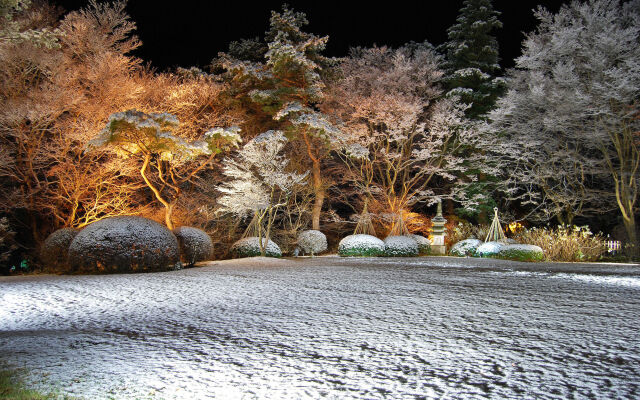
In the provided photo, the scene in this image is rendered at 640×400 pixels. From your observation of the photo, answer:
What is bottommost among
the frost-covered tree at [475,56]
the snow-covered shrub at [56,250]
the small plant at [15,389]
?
the small plant at [15,389]

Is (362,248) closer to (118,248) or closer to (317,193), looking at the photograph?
(317,193)

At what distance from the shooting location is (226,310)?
5.36m

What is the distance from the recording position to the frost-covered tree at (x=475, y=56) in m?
20.1

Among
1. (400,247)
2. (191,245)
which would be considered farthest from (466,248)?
(191,245)

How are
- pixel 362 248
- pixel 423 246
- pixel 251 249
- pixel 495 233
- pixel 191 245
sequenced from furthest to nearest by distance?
1. pixel 423 246
2. pixel 495 233
3. pixel 362 248
4. pixel 251 249
5. pixel 191 245

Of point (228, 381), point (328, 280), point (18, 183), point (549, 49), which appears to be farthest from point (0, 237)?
point (549, 49)

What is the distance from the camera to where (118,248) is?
9477 mm

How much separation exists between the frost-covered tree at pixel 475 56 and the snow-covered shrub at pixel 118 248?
15.1 meters

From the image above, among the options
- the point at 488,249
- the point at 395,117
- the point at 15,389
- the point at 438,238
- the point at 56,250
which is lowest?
the point at 15,389

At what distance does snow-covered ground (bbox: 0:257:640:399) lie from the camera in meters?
2.85

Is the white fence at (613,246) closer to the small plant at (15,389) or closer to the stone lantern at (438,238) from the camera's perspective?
the stone lantern at (438,238)

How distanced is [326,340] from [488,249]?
1214 cm

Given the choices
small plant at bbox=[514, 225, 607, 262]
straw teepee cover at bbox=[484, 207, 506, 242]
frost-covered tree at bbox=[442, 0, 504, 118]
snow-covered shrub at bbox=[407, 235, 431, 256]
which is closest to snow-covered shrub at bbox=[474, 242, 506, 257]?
straw teepee cover at bbox=[484, 207, 506, 242]

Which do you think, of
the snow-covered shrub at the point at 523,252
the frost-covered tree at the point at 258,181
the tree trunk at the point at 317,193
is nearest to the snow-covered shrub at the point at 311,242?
the tree trunk at the point at 317,193
